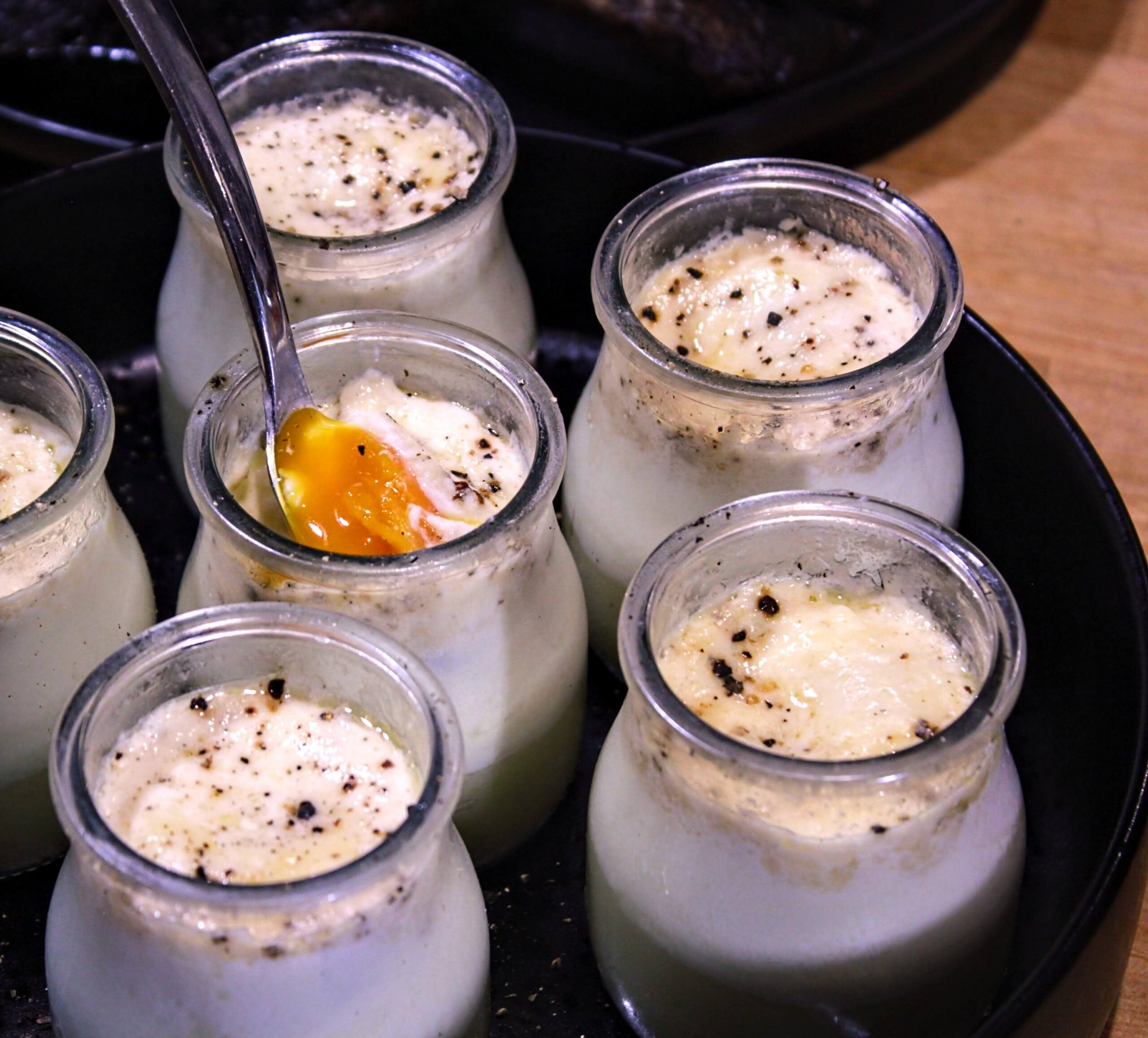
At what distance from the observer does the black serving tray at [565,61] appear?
159 cm

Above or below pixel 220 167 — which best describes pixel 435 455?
below

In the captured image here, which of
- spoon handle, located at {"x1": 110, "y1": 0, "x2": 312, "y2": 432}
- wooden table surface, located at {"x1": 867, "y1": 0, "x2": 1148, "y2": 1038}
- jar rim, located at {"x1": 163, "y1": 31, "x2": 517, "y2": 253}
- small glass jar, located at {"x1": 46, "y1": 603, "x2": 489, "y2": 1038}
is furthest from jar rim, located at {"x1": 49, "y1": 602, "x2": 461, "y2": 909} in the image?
wooden table surface, located at {"x1": 867, "y1": 0, "x2": 1148, "y2": 1038}

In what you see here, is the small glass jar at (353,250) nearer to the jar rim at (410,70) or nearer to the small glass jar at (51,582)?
the jar rim at (410,70)

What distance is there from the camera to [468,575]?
0.87 metres

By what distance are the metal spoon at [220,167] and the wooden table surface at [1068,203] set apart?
0.78 meters

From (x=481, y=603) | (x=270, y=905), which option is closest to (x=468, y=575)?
(x=481, y=603)

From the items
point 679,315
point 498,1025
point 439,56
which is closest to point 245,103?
point 439,56

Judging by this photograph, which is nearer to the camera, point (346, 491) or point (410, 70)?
point (346, 491)

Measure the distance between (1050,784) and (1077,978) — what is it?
22 cm

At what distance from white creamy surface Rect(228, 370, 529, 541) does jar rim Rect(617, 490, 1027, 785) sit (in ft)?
0.43

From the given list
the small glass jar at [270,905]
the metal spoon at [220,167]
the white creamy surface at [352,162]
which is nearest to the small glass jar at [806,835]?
the small glass jar at [270,905]

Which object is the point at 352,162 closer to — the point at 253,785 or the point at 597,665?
the point at 597,665

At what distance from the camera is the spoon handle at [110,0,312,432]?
1.00 m

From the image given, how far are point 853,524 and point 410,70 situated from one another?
0.61m
